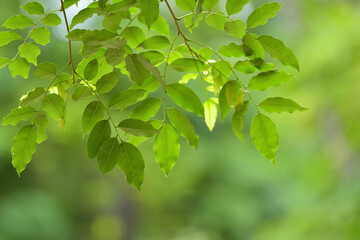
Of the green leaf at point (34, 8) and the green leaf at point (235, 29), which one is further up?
the green leaf at point (34, 8)

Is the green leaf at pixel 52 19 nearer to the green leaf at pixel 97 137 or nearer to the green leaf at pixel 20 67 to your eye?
the green leaf at pixel 20 67

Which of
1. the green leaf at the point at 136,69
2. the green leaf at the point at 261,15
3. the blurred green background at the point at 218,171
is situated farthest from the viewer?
the blurred green background at the point at 218,171

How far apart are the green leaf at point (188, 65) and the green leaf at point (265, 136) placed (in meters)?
0.12

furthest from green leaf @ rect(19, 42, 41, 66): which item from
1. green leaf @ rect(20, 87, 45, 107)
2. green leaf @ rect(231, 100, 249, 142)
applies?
green leaf @ rect(231, 100, 249, 142)

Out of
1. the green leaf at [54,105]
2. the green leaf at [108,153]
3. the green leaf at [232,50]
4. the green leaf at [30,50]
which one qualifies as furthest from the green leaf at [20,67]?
the green leaf at [232,50]

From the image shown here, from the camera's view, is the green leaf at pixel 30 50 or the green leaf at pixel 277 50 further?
the green leaf at pixel 30 50

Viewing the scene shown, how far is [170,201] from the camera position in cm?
758

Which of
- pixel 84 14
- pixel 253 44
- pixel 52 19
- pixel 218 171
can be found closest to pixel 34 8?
pixel 52 19

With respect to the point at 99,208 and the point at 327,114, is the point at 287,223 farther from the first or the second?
the point at 99,208

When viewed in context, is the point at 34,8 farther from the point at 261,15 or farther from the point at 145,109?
the point at 261,15

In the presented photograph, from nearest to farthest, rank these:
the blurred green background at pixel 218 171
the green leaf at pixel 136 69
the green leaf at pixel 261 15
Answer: the green leaf at pixel 136 69 → the green leaf at pixel 261 15 → the blurred green background at pixel 218 171

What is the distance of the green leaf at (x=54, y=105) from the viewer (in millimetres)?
667

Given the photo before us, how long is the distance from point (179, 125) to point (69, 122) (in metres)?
4.93

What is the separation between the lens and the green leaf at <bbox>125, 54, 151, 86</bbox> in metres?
0.60
